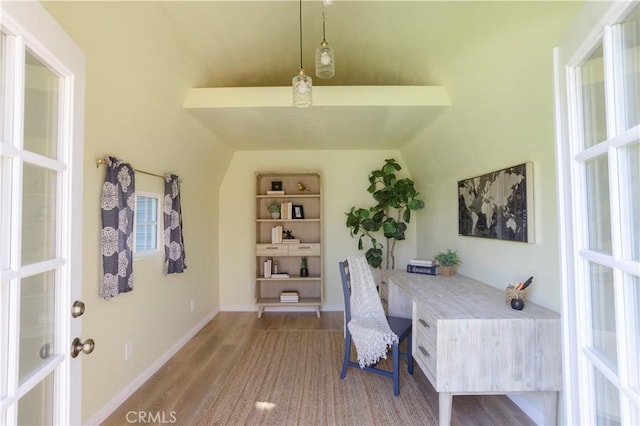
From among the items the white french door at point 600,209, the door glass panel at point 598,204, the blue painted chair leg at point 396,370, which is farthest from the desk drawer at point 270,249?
the door glass panel at point 598,204

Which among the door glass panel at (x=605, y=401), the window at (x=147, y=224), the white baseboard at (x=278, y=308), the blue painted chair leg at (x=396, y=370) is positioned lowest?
the white baseboard at (x=278, y=308)

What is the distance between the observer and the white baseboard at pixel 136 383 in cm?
197

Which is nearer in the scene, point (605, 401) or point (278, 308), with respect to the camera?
point (605, 401)

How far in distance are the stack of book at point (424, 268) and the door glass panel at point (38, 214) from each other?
2768 mm

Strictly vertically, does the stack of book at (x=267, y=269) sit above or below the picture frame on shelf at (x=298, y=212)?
below

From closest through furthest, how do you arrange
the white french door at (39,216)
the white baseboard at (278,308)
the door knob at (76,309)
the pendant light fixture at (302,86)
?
1. the white french door at (39,216)
2. the door knob at (76,309)
3. the pendant light fixture at (302,86)
4. the white baseboard at (278,308)

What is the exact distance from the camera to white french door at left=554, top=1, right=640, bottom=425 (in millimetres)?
785

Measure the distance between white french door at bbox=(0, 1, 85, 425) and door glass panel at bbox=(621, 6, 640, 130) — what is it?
1576 millimetres

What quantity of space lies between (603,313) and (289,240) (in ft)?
11.7

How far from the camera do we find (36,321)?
2.92ft

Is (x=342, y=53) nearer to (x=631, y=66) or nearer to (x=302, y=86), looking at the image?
(x=302, y=86)

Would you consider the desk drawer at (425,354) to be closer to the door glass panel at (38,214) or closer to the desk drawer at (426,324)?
the desk drawer at (426,324)

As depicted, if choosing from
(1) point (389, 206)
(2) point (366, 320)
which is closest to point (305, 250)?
(1) point (389, 206)

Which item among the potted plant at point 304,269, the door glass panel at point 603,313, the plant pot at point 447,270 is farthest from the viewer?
the potted plant at point 304,269
